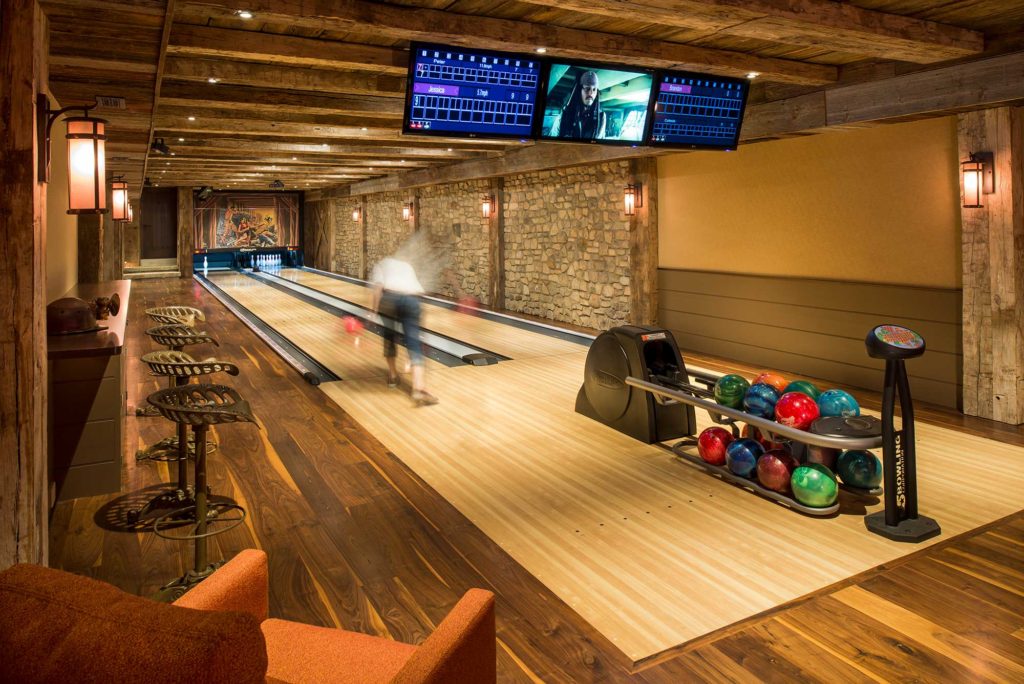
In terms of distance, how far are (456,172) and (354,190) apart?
19.0ft

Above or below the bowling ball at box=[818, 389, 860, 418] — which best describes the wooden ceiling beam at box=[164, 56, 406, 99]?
above

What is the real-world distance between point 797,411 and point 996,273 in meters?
2.41

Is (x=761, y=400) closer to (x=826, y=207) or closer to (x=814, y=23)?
(x=814, y=23)

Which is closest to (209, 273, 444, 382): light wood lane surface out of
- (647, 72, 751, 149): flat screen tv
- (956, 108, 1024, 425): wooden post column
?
(647, 72, 751, 149): flat screen tv

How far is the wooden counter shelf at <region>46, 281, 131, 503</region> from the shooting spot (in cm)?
356

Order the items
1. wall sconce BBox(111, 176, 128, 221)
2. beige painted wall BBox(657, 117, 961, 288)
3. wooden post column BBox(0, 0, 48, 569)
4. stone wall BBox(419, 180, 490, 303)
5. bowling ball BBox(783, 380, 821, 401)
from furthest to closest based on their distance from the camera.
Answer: stone wall BBox(419, 180, 490, 303) < wall sconce BBox(111, 176, 128, 221) < beige painted wall BBox(657, 117, 961, 288) < bowling ball BBox(783, 380, 821, 401) < wooden post column BBox(0, 0, 48, 569)

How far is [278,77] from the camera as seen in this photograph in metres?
5.29

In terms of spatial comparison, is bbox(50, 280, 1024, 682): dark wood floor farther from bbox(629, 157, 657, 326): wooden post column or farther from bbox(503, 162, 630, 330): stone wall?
bbox(503, 162, 630, 330): stone wall

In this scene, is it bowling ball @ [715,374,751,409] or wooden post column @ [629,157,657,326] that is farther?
wooden post column @ [629,157,657,326]

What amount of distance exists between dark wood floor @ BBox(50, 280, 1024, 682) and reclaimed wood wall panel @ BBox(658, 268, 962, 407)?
217 centimetres

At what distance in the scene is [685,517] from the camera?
354 centimetres

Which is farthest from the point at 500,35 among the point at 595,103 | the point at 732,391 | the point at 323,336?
the point at 323,336

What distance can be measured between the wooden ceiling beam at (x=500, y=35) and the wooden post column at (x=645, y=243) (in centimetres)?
298

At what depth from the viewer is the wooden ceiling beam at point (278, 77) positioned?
16.5 ft
